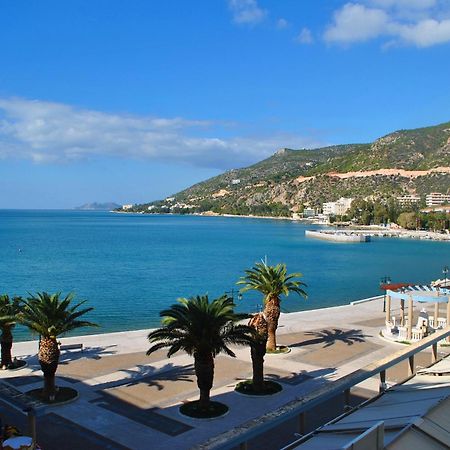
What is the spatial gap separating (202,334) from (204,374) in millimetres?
1170

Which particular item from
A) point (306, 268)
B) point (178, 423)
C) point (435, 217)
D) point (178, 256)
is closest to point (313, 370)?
point (178, 423)

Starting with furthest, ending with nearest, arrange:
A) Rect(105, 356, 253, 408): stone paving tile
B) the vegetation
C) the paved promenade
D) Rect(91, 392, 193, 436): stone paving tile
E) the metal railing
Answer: the vegetation, Rect(105, 356, 253, 408): stone paving tile, Rect(91, 392, 193, 436): stone paving tile, the paved promenade, the metal railing

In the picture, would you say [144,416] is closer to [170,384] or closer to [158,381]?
[170,384]

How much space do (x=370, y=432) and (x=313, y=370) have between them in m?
17.0

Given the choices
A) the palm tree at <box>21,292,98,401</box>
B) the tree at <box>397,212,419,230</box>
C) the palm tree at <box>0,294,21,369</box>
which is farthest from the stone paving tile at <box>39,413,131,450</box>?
the tree at <box>397,212,419,230</box>

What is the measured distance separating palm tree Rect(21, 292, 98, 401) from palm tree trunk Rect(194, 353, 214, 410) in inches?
186

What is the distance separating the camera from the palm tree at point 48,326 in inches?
658

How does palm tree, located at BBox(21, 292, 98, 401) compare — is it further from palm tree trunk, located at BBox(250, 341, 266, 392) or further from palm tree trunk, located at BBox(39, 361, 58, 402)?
palm tree trunk, located at BBox(250, 341, 266, 392)

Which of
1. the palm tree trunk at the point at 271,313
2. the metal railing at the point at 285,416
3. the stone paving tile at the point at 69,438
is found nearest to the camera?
the metal railing at the point at 285,416

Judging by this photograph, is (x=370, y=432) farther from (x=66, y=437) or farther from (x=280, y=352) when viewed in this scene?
(x=280, y=352)

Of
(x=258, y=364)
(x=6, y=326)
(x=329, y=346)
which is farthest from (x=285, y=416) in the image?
(x=329, y=346)

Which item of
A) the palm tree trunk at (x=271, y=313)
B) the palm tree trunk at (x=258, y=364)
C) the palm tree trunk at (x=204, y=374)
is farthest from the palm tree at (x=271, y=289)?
the palm tree trunk at (x=204, y=374)

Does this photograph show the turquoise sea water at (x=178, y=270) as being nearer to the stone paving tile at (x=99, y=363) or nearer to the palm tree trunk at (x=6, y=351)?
the stone paving tile at (x=99, y=363)

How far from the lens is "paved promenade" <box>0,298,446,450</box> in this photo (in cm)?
1425
